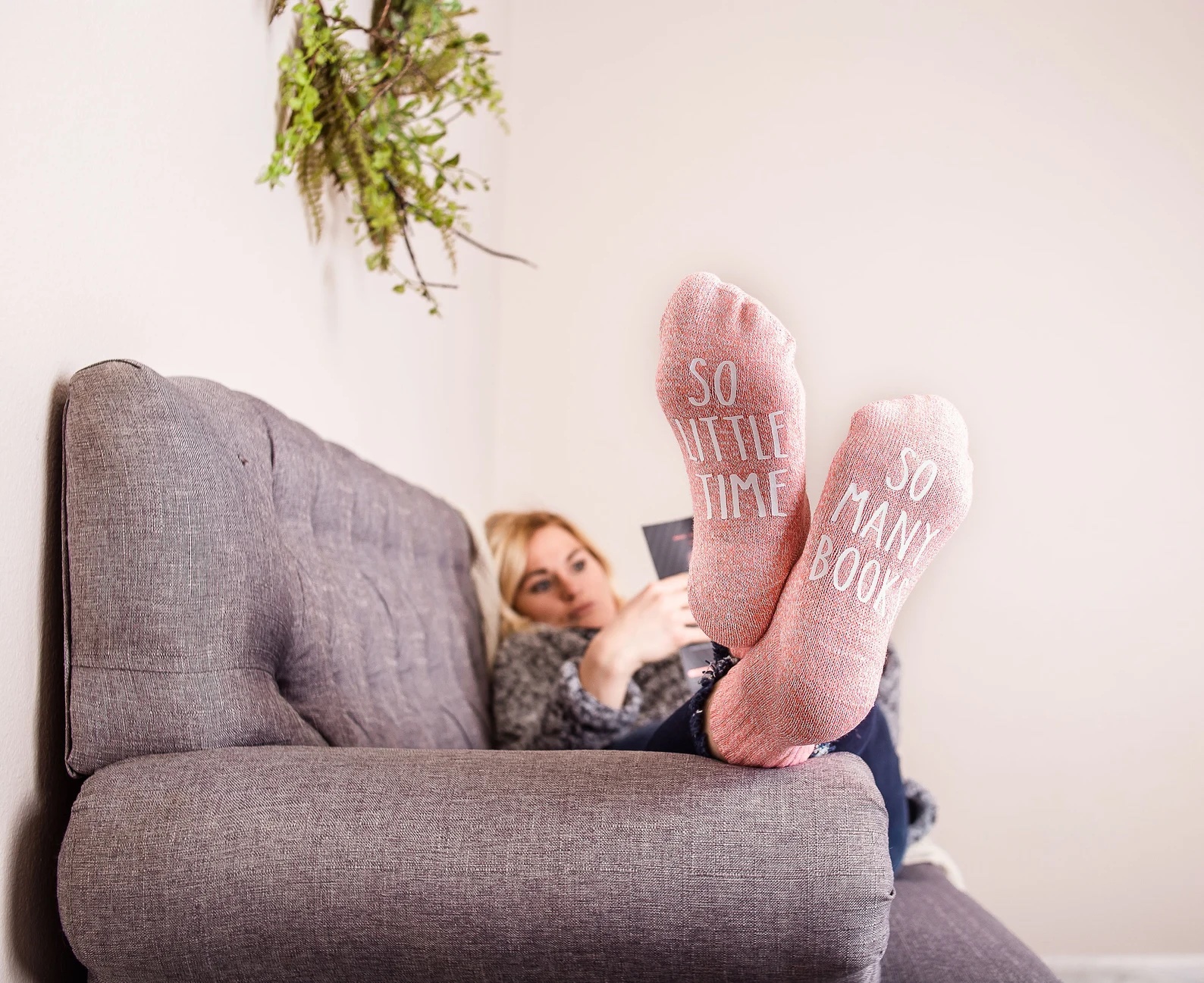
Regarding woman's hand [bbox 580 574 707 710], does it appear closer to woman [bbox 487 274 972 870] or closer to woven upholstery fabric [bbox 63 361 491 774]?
woven upholstery fabric [bbox 63 361 491 774]

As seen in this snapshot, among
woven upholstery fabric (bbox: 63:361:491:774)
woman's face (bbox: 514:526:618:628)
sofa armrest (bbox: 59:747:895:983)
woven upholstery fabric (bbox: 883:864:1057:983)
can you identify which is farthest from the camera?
woman's face (bbox: 514:526:618:628)

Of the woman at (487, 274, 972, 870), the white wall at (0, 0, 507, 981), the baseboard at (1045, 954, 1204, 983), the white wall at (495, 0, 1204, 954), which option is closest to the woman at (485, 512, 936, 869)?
the woman at (487, 274, 972, 870)

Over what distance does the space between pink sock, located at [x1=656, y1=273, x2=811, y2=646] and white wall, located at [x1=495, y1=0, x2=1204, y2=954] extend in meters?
1.92

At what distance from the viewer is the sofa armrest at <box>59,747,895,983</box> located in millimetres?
600

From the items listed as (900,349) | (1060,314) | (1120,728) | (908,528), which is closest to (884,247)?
(900,349)

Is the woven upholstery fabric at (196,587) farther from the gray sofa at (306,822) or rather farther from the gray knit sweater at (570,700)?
the gray knit sweater at (570,700)

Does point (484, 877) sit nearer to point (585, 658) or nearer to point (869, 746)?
point (869, 746)

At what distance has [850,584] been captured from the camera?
67 cm

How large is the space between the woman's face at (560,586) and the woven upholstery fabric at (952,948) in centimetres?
85

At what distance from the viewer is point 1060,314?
8.40 feet

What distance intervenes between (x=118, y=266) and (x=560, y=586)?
1.15 m

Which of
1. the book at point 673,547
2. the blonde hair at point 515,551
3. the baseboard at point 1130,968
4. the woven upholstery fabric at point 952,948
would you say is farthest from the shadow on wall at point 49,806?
the baseboard at point 1130,968

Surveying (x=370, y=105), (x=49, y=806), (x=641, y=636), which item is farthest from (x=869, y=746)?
(x=370, y=105)

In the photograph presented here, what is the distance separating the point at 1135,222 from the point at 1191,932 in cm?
172
